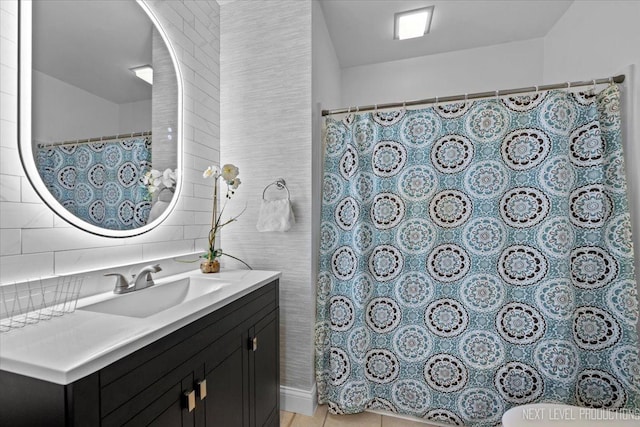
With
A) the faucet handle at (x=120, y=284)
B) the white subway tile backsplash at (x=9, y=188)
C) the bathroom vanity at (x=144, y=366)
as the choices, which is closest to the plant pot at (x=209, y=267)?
the bathroom vanity at (x=144, y=366)

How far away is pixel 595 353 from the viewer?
140 centimetres

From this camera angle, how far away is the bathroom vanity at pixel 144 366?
1.86 feet

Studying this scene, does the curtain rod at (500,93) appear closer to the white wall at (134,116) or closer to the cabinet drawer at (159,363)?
the white wall at (134,116)

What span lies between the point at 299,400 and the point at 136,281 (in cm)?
121

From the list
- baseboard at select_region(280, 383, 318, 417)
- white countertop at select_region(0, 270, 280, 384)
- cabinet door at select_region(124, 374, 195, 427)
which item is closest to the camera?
white countertop at select_region(0, 270, 280, 384)

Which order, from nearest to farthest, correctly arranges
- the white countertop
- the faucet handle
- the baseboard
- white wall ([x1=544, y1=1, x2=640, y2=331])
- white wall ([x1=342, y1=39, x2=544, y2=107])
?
1. the white countertop
2. the faucet handle
3. white wall ([x1=544, y1=1, x2=640, y2=331])
4. the baseboard
5. white wall ([x1=342, y1=39, x2=544, y2=107])

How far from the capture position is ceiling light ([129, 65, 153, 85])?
135 cm

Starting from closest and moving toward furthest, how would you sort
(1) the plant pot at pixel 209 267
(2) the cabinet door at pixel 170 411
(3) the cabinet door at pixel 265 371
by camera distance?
(2) the cabinet door at pixel 170 411 < (3) the cabinet door at pixel 265 371 < (1) the plant pot at pixel 209 267

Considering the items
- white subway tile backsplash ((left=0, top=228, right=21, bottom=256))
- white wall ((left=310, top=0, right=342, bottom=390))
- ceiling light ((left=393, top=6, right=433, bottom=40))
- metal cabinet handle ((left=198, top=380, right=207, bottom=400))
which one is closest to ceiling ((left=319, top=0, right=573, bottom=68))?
ceiling light ((left=393, top=6, right=433, bottom=40))

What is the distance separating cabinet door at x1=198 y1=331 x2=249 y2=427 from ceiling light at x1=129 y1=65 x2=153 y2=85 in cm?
128

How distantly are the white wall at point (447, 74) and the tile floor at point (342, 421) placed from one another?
2.50 meters

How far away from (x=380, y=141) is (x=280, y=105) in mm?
658

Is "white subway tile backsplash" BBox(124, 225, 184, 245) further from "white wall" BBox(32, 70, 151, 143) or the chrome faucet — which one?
"white wall" BBox(32, 70, 151, 143)

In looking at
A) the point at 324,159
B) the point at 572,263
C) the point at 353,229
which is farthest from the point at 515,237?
the point at 324,159
